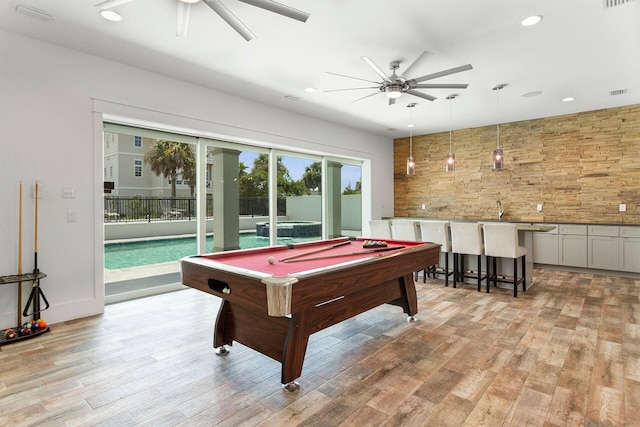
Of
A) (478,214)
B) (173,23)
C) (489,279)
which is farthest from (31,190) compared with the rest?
(478,214)

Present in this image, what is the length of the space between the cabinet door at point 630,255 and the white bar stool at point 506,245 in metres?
2.02

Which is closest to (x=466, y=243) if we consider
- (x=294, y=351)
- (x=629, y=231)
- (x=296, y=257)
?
(x=629, y=231)

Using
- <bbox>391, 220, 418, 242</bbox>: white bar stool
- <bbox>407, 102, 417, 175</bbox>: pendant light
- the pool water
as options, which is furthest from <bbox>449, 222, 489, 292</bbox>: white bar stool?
the pool water

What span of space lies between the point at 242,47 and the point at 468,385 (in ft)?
11.8

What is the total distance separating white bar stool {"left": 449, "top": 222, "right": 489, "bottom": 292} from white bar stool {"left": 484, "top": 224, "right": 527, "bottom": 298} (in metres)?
0.10

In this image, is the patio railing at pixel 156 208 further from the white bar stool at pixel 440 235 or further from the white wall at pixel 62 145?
the white bar stool at pixel 440 235

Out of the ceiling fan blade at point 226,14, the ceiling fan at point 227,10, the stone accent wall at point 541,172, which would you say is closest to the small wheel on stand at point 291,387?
the ceiling fan at point 227,10

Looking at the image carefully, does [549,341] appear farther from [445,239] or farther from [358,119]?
[358,119]

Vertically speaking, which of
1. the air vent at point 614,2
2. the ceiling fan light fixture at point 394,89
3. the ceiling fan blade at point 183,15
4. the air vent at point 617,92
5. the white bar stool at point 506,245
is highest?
the air vent at point 617,92

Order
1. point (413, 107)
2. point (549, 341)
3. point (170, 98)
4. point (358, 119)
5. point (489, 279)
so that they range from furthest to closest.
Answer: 1. point (358, 119)
2. point (413, 107)
3. point (489, 279)
4. point (170, 98)
5. point (549, 341)

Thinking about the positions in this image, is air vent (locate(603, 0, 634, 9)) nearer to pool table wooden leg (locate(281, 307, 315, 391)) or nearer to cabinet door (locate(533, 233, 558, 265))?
pool table wooden leg (locate(281, 307, 315, 391))

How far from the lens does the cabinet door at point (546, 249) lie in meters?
5.99

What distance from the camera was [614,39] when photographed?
3305mm

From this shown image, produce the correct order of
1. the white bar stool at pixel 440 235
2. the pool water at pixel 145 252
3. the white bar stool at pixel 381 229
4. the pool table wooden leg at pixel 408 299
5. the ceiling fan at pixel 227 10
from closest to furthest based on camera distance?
1. the ceiling fan at pixel 227 10
2. the pool table wooden leg at pixel 408 299
3. the white bar stool at pixel 440 235
4. the white bar stool at pixel 381 229
5. the pool water at pixel 145 252
